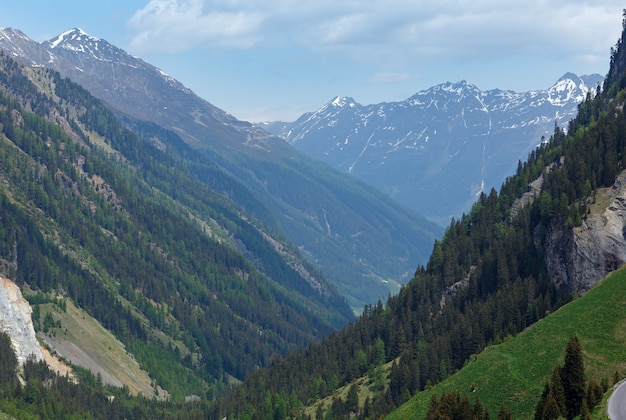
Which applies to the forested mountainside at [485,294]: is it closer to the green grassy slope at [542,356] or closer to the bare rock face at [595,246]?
the bare rock face at [595,246]

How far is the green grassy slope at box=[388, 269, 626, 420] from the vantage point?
357ft

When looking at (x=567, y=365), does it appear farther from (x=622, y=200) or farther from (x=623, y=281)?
(x=622, y=200)

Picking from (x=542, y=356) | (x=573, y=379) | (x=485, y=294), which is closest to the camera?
(x=573, y=379)

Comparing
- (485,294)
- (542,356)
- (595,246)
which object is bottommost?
(542,356)

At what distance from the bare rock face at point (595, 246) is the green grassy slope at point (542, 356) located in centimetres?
1385

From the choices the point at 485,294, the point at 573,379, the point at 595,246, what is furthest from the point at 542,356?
the point at 485,294

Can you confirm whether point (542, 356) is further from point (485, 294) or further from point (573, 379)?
point (485, 294)

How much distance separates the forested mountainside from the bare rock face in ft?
1.82

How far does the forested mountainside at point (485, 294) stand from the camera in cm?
15625

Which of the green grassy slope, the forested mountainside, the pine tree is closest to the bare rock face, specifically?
the forested mountainside

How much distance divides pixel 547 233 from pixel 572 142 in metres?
33.3

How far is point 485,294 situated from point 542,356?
6293cm

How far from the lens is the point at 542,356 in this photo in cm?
11606

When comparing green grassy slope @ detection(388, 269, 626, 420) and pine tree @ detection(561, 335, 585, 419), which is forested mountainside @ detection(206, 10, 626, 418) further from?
pine tree @ detection(561, 335, 585, 419)
